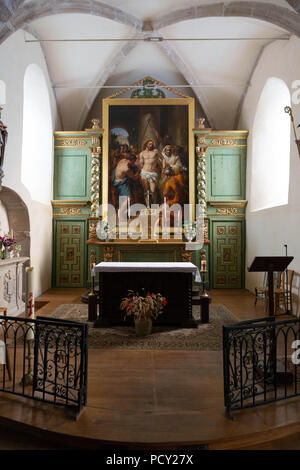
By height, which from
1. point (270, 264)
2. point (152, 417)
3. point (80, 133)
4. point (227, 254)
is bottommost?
point (152, 417)

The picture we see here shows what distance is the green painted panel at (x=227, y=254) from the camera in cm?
1059

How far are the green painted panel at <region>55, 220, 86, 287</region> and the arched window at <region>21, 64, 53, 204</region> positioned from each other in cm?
112

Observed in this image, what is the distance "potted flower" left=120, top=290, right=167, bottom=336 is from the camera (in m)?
5.46

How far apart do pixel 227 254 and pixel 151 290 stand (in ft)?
16.6

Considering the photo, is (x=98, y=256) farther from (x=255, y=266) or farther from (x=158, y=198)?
(x=255, y=266)

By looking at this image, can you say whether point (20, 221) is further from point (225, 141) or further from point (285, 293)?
point (225, 141)

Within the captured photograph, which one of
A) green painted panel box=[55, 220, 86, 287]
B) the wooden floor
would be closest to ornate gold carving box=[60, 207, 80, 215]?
green painted panel box=[55, 220, 86, 287]

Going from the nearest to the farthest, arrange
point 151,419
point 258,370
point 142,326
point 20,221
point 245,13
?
point 151,419
point 258,370
point 142,326
point 245,13
point 20,221

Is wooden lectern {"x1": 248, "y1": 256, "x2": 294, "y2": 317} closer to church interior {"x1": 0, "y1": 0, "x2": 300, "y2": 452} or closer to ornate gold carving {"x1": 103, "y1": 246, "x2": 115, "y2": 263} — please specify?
church interior {"x1": 0, "y1": 0, "x2": 300, "y2": 452}

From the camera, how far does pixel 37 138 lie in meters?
9.29

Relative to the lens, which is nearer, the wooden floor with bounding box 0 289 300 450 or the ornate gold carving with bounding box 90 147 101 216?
the wooden floor with bounding box 0 289 300 450

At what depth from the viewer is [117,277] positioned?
6293 millimetres

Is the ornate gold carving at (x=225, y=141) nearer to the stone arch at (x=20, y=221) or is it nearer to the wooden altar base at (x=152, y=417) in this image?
the stone arch at (x=20, y=221)

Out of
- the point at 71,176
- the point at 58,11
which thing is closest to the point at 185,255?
the point at 71,176
